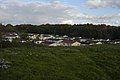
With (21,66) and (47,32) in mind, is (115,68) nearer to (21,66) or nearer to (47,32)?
(21,66)

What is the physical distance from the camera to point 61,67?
27.0 metres

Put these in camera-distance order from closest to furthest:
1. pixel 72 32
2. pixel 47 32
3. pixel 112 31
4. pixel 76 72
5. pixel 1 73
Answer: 1. pixel 1 73
2. pixel 76 72
3. pixel 112 31
4. pixel 72 32
5. pixel 47 32

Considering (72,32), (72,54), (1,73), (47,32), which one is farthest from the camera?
(47,32)

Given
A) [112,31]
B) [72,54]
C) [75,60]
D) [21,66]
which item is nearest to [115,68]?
[75,60]

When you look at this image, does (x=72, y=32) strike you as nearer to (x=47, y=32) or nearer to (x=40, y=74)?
(x=47, y=32)

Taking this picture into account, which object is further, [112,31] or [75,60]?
[112,31]

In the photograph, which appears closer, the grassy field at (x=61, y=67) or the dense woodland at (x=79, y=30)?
the grassy field at (x=61, y=67)

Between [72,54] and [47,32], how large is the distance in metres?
105

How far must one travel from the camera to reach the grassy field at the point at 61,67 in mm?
24125

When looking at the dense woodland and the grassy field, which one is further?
the dense woodland

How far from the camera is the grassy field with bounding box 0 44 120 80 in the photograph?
24125 mm

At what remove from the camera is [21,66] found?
86.8 ft

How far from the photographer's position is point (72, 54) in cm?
3331

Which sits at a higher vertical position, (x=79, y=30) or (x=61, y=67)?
(x=61, y=67)
